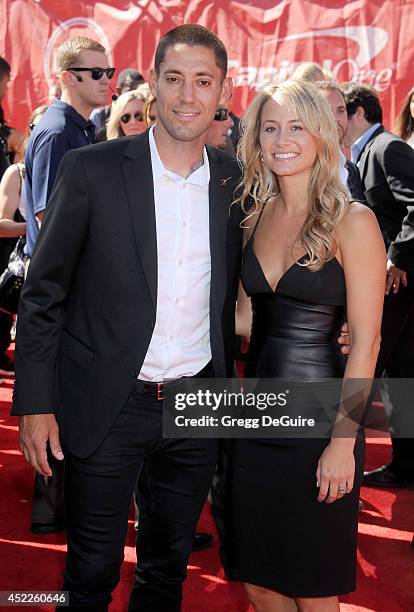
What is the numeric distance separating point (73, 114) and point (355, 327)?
2.27m

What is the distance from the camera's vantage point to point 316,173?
8.15ft

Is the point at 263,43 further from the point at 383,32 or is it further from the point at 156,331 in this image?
the point at 156,331

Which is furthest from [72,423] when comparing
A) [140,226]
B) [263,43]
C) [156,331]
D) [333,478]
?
[263,43]

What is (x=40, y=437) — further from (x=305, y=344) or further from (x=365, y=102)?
(x=365, y=102)

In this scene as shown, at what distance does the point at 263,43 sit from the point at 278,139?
Result: 6.16 meters

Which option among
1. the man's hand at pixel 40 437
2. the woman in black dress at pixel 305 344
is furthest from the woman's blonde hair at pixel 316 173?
the man's hand at pixel 40 437

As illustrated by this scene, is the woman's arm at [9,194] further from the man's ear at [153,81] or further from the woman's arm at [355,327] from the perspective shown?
the woman's arm at [355,327]

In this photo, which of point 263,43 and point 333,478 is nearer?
point 333,478

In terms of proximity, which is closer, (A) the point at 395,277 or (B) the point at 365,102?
(A) the point at 395,277

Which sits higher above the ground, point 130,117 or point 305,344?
point 130,117

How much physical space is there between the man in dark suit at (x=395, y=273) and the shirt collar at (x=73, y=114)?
1.57 metres

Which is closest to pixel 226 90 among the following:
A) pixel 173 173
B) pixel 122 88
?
pixel 173 173

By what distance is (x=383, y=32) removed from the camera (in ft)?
26.0

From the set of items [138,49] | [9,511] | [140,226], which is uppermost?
A: [138,49]
